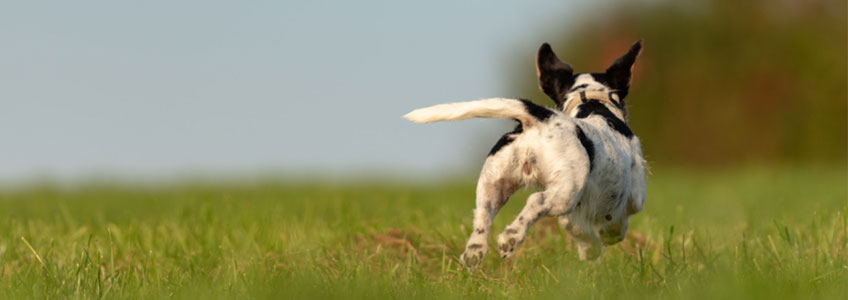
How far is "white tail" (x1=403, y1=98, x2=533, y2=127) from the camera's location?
416 centimetres

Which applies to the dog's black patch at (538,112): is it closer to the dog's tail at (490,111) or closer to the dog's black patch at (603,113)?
the dog's tail at (490,111)

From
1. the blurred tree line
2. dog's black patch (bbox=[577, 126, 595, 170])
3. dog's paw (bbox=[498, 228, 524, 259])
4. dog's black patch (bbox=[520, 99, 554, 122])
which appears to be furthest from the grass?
the blurred tree line

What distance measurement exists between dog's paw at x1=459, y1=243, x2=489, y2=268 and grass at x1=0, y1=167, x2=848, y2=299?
0.37 ft

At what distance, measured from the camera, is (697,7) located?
1914 centimetres

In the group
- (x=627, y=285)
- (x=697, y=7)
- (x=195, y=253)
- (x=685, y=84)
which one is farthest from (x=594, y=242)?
(x=697, y=7)

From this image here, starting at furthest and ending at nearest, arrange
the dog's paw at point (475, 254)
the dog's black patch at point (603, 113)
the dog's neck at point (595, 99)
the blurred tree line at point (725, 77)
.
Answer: the blurred tree line at point (725, 77), the dog's neck at point (595, 99), the dog's black patch at point (603, 113), the dog's paw at point (475, 254)

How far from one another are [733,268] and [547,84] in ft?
5.38

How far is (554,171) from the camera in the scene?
4.06 meters

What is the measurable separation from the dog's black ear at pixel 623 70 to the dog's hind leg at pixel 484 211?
1.34 meters

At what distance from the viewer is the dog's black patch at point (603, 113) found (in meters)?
4.75

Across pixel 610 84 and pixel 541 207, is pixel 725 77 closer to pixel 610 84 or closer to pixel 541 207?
pixel 610 84

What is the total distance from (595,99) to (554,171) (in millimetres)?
1151

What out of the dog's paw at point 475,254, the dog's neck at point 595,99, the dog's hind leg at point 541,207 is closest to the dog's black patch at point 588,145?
the dog's hind leg at point 541,207

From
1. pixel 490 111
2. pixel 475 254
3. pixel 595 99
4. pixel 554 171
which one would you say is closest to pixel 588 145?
pixel 554 171
